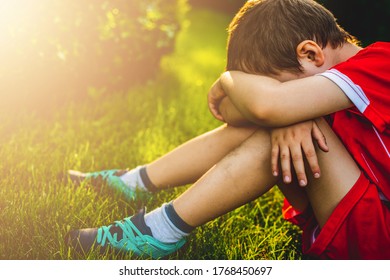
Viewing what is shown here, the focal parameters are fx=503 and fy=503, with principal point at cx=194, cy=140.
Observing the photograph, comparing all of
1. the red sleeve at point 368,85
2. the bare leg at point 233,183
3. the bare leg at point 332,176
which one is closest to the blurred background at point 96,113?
the bare leg at point 233,183

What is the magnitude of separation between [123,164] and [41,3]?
111 cm

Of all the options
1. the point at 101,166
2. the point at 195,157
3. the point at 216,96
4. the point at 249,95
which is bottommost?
the point at 101,166

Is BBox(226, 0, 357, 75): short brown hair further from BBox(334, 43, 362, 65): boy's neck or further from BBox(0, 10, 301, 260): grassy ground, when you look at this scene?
BBox(0, 10, 301, 260): grassy ground

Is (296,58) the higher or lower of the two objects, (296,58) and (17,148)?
the higher

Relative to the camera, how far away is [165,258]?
181 centimetres

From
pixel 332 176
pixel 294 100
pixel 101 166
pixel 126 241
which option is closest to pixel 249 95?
pixel 294 100

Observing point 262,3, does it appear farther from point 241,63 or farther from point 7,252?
point 7,252

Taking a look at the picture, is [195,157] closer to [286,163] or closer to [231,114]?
[231,114]

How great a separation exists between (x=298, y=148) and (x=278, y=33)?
412 mm

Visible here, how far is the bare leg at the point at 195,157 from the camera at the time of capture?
1992 mm

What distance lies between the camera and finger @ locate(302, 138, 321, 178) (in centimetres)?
155

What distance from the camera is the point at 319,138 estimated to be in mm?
1562

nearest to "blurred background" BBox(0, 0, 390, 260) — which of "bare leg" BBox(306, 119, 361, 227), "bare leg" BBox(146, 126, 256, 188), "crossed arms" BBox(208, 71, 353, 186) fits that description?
"bare leg" BBox(146, 126, 256, 188)

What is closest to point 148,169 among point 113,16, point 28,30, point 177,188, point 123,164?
point 177,188
